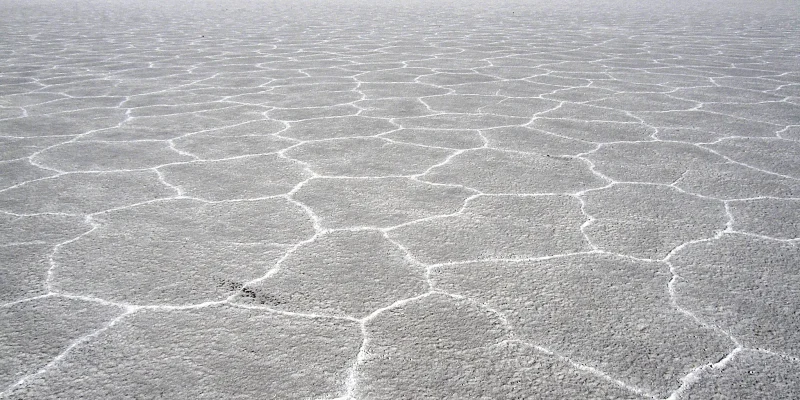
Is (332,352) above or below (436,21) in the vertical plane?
above

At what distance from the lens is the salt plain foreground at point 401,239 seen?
149cm

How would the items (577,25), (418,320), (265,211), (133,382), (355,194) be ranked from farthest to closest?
(577,25), (355,194), (265,211), (418,320), (133,382)

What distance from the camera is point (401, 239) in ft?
7.01

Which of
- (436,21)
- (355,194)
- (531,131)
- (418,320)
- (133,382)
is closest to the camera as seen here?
(133,382)

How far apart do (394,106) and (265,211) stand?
1.81 meters

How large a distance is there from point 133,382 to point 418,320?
0.65 metres

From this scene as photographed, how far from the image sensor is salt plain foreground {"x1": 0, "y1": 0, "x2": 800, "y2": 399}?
149cm

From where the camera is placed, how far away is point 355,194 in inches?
99.5

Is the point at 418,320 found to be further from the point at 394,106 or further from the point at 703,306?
the point at 394,106

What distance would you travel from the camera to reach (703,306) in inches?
68.5

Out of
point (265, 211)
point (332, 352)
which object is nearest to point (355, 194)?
point (265, 211)

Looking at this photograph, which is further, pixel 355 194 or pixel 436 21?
pixel 436 21

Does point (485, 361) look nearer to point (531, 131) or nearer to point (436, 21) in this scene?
point (531, 131)

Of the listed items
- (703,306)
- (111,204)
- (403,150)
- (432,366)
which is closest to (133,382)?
(432,366)
